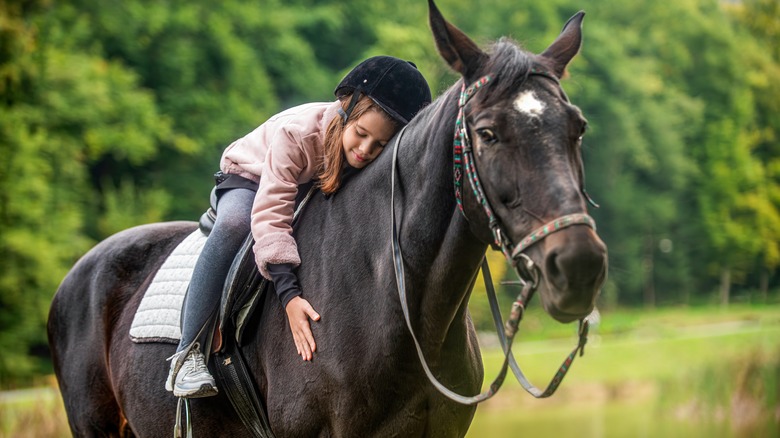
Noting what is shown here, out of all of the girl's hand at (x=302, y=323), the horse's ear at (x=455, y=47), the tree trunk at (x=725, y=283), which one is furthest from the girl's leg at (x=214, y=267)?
the tree trunk at (x=725, y=283)

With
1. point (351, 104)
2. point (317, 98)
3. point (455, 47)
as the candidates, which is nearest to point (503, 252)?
point (455, 47)

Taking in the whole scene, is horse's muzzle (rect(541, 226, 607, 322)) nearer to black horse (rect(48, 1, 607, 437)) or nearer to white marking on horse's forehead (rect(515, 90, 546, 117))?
black horse (rect(48, 1, 607, 437))

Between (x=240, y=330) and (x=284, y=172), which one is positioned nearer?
(x=284, y=172)

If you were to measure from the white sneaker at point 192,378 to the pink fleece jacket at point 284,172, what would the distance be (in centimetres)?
56

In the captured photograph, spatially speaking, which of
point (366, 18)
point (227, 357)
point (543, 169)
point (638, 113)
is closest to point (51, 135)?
point (366, 18)

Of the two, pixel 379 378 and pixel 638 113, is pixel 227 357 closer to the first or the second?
pixel 379 378

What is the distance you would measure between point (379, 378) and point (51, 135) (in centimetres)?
2287

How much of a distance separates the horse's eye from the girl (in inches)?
33.9

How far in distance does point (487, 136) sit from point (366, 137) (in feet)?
3.11

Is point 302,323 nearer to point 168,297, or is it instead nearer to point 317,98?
point 168,297

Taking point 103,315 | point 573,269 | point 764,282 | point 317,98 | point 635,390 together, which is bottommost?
point 764,282

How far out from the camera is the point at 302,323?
361cm

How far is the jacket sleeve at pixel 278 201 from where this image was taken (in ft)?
12.1

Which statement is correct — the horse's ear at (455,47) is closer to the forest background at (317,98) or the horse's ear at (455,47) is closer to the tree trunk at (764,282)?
the forest background at (317,98)
